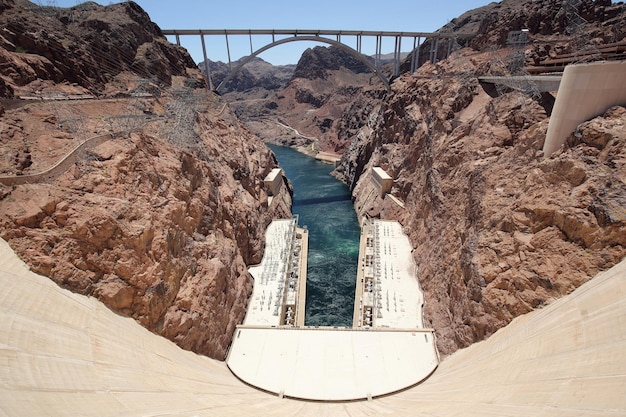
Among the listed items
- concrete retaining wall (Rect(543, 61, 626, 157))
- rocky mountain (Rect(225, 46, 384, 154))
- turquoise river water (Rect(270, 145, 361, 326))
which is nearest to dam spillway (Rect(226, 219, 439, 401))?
turquoise river water (Rect(270, 145, 361, 326))

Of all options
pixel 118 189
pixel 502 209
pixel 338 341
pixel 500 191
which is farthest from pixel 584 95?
pixel 118 189

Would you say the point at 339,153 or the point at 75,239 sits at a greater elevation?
the point at 75,239

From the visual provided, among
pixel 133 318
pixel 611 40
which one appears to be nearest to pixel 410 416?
pixel 133 318

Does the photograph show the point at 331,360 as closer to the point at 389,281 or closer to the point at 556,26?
the point at 389,281

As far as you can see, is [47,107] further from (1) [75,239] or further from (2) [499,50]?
(2) [499,50]

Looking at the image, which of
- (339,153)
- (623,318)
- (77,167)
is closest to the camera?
(623,318)

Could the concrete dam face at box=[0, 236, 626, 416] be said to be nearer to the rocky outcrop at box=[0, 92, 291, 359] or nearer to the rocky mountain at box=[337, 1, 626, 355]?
the rocky outcrop at box=[0, 92, 291, 359]

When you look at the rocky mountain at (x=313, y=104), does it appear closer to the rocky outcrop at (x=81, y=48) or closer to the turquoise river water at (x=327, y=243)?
the turquoise river water at (x=327, y=243)
